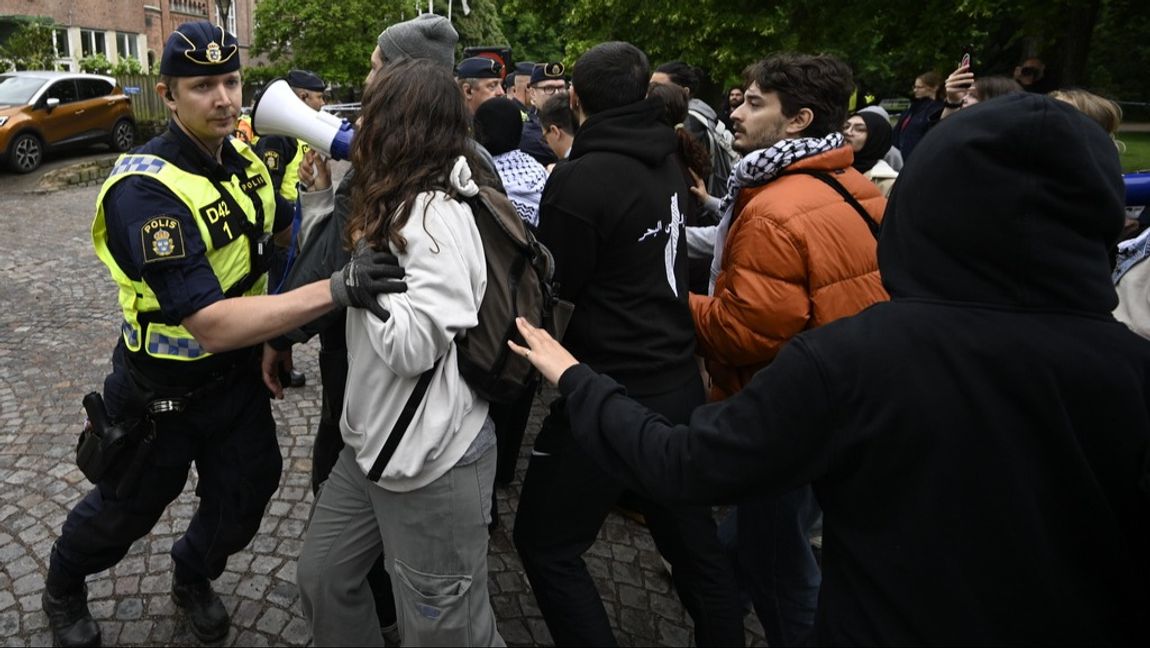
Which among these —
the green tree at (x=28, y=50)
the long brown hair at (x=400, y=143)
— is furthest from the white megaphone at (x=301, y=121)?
the green tree at (x=28, y=50)

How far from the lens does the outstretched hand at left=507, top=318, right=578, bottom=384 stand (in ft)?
5.76

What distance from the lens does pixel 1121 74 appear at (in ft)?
120

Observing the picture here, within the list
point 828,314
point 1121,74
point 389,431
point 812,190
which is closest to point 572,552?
point 389,431

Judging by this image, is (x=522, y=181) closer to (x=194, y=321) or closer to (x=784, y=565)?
(x=194, y=321)

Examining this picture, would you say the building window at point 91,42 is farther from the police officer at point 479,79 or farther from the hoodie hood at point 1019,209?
the hoodie hood at point 1019,209

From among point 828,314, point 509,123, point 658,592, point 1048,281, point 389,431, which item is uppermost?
point 1048,281

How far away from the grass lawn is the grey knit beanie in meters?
15.6

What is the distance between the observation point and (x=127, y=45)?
3117cm

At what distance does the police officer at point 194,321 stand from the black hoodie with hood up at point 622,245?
68 cm

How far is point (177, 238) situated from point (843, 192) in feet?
6.44

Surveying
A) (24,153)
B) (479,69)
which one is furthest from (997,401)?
(24,153)

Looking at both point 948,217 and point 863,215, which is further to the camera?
point 863,215

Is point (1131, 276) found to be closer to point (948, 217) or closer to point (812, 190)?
point (812, 190)

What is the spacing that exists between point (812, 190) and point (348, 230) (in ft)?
4.61
